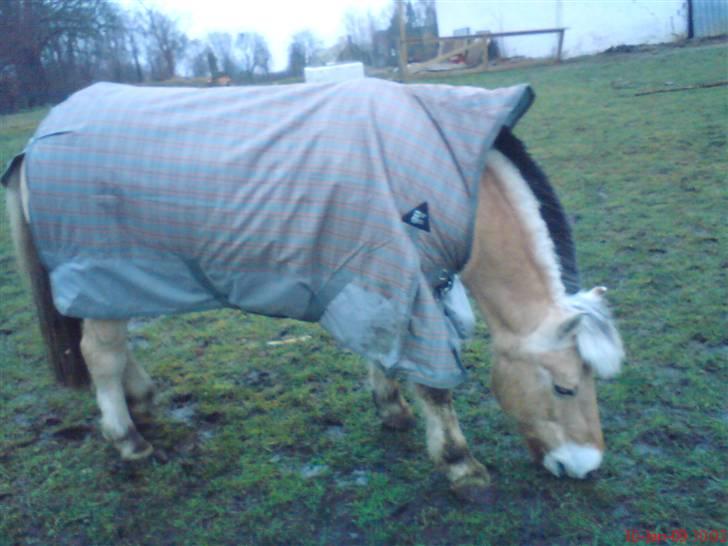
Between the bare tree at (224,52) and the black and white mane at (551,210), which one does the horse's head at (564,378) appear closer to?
the black and white mane at (551,210)

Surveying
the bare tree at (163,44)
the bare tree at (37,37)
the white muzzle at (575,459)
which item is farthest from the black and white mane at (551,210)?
the bare tree at (163,44)

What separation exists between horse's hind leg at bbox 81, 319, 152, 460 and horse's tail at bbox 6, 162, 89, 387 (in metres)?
0.14

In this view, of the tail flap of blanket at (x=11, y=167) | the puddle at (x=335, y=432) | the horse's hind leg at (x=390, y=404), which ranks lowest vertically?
the puddle at (x=335, y=432)

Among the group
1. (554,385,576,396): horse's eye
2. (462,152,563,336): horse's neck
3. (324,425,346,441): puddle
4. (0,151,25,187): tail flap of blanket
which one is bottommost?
(324,425,346,441): puddle

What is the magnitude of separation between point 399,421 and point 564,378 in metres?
0.95

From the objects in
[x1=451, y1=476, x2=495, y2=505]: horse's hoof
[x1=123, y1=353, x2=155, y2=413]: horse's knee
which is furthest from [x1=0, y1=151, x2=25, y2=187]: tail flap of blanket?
[x1=451, y1=476, x2=495, y2=505]: horse's hoof

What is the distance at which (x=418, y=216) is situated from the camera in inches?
95.0

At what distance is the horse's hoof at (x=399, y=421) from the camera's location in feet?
10.6

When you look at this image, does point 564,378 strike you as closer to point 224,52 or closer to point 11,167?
point 11,167

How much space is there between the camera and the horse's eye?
2.53 m

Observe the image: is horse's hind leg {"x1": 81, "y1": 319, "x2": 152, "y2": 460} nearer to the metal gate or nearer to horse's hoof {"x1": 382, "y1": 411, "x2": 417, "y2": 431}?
horse's hoof {"x1": 382, "y1": 411, "x2": 417, "y2": 431}

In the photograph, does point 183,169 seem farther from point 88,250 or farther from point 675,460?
point 675,460

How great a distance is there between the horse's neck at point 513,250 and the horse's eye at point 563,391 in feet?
0.74
